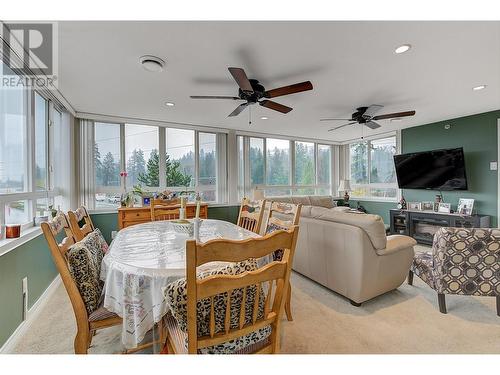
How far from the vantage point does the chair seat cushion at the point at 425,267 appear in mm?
2256

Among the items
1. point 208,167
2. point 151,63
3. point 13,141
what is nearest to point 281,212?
point 151,63

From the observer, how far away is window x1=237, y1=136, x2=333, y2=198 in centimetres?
543

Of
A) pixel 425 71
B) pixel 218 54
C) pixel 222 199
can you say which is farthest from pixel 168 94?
pixel 425 71

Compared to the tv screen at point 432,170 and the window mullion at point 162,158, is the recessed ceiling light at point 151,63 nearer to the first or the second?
the window mullion at point 162,158

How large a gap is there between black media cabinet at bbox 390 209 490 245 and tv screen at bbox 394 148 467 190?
564mm

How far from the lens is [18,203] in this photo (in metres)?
2.27

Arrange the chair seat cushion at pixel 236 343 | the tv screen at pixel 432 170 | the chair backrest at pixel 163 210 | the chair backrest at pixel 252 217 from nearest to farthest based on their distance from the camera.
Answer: the chair seat cushion at pixel 236 343 → the chair backrest at pixel 252 217 → the chair backrest at pixel 163 210 → the tv screen at pixel 432 170

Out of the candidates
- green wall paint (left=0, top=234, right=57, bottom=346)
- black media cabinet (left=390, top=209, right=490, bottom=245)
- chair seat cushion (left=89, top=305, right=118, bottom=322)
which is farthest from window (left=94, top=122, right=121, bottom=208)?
black media cabinet (left=390, top=209, right=490, bottom=245)

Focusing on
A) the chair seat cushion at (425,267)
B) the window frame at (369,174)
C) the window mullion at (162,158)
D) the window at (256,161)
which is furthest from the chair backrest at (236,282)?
the window frame at (369,174)

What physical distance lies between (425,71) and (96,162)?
4.84m

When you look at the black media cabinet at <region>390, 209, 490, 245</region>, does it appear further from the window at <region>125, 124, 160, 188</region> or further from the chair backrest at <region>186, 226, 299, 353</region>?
the window at <region>125, 124, 160, 188</region>

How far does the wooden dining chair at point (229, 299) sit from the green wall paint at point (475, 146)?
483 cm

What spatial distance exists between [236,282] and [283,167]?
536 centimetres
